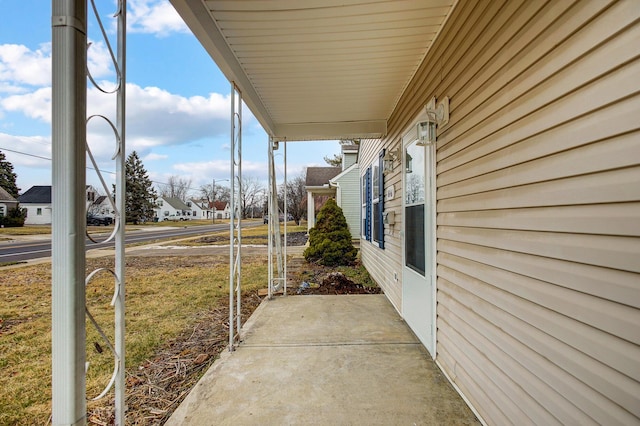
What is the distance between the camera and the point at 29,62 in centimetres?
156

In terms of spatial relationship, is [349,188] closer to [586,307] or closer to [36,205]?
[586,307]

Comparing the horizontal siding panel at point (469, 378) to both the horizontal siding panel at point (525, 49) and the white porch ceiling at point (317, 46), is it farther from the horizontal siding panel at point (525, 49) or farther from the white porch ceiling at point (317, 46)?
the white porch ceiling at point (317, 46)

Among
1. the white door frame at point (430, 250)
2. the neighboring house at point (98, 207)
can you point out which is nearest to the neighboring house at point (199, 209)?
the neighboring house at point (98, 207)

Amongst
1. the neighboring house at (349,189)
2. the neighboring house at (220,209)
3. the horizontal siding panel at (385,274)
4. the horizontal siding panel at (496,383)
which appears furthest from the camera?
the neighboring house at (220,209)

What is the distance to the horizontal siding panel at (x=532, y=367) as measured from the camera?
1026 millimetres

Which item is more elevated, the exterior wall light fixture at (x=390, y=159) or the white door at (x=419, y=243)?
the exterior wall light fixture at (x=390, y=159)

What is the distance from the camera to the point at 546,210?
50.6 inches

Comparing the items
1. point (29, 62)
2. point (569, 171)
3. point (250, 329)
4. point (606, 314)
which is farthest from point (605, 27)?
point (250, 329)

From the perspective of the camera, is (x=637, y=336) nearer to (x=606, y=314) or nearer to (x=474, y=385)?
(x=606, y=314)

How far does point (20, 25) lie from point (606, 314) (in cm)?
260

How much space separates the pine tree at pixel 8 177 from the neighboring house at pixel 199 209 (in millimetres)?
26314

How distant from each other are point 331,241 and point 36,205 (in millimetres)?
38522

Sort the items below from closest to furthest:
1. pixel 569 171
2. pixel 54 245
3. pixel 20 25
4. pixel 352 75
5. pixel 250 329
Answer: pixel 54 245 → pixel 569 171 → pixel 20 25 → pixel 352 75 → pixel 250 329

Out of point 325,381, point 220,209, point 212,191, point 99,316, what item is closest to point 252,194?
point 212,191
